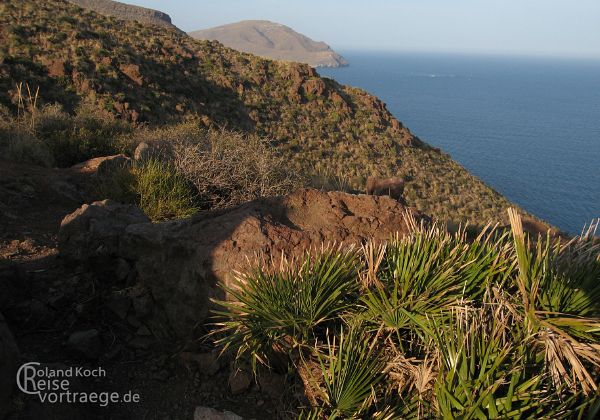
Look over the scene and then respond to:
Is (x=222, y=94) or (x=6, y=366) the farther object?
(x=222, y=94)

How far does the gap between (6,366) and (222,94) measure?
25.3 m

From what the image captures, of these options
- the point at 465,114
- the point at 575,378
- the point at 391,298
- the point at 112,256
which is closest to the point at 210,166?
the point at 112,256

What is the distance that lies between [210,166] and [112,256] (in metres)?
3.55

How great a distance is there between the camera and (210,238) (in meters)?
4.21

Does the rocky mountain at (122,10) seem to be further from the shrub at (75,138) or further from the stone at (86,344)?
the stone at (86,344)

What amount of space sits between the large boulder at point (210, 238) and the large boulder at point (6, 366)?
4.04 ft

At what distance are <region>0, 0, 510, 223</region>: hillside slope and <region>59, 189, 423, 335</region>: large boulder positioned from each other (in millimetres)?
14471

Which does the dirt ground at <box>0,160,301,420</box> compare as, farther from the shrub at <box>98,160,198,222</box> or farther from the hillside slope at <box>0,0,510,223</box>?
the hillside slope at <box>0,0,510,223</box>

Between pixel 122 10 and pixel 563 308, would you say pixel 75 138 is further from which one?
pixel 122 10

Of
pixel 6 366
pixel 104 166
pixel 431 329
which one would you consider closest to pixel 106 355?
pixel 6 366

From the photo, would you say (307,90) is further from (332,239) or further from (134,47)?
(332,239)

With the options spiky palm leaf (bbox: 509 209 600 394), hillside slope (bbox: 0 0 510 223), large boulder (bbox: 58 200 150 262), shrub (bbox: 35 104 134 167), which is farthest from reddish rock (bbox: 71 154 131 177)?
hillside slope (bbox: 0 0 510 223)

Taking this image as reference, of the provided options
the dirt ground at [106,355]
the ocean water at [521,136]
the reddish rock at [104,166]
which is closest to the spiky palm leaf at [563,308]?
the dirt ground at [106,355]

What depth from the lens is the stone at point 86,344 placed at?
3910 millimetres
